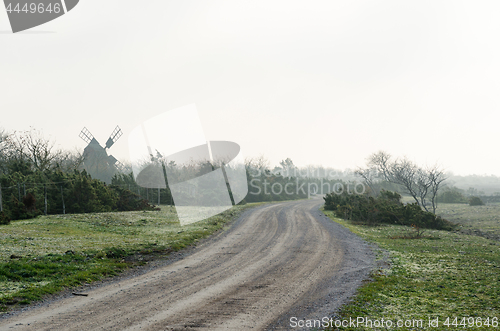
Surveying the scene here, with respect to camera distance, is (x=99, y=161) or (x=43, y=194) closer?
(x=43, y=194)

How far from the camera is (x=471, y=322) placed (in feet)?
20.9

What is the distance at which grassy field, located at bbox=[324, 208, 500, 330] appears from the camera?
21.9 ft

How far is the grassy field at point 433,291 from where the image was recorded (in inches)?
263

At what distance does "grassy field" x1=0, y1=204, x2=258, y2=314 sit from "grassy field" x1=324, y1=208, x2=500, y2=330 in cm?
871

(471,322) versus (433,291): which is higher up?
(471,322)

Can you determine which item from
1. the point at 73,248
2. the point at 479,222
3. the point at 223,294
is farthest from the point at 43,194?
the point at 479,222

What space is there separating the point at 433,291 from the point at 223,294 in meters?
6.20

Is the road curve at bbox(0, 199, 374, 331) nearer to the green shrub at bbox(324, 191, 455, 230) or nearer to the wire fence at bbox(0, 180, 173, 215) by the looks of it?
the green shrub at bbox(324, 191, 455, 230)

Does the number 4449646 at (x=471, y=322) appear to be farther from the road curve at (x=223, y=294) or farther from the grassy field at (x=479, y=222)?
the grassy field at (x=479, y=222)

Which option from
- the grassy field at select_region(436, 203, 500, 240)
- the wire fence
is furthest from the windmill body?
the grassy field at select_region(436, 203, 500, 240)

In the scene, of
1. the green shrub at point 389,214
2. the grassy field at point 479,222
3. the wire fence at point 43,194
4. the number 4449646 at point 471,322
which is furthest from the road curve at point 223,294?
the wire fence at point 43,194

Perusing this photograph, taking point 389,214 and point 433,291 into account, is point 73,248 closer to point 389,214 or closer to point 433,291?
point 433,291

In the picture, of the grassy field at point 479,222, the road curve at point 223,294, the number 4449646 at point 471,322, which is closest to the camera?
the number 4449646 at point 471,322

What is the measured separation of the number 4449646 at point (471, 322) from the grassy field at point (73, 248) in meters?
10.5
